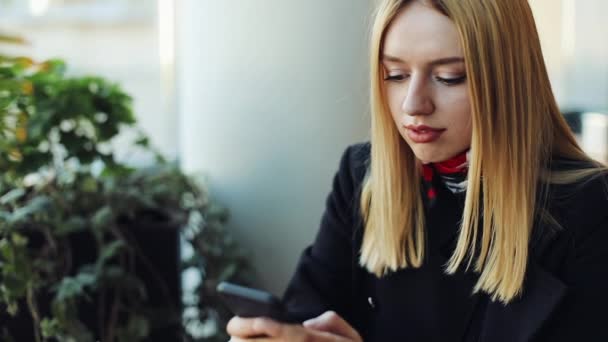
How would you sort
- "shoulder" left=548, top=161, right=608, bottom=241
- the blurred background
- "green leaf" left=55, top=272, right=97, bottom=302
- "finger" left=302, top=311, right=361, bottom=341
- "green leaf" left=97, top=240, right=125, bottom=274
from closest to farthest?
"shoulder" left=548, top=161, right=608, bottom=241, "finger" left=302, top=311, right=361, bottom=341, "green leaf" left=55, top=272, right=97, bottom=302, "green leaf" left=97, top=240, right=125, bottom=274, the blurred background

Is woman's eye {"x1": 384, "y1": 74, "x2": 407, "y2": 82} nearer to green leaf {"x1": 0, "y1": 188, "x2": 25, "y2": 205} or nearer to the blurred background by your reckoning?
the blurred background

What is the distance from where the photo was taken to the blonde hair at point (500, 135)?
48.7 inches

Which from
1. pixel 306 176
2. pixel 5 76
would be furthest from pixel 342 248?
pixel 5 76

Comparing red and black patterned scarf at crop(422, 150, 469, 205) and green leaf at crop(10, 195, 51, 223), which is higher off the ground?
red and black patterned scarf at crop(422, 150, 469, 205)

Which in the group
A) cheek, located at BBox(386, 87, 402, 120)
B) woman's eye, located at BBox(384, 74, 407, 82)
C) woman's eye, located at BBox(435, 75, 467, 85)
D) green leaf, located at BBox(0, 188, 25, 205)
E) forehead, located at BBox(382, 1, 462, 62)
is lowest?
green leaf, located at BBox(0, 188, 25, 205)

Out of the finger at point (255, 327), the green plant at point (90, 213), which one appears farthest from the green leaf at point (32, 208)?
the finger at point (255, 327)

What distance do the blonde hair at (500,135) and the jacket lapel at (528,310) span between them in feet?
0.07

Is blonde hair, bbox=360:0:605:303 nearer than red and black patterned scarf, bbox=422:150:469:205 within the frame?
Yes

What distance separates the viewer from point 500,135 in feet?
4.24

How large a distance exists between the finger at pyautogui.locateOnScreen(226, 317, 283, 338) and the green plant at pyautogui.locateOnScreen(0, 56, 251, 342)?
31.5 inches

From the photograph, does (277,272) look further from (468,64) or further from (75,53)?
(75,53)

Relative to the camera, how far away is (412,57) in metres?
1.28

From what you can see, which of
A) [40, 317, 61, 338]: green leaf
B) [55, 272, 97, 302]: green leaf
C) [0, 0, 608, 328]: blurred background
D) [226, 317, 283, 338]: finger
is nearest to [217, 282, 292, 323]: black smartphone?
[226, 317, 283, 338]: finger

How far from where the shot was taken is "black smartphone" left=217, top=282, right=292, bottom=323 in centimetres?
120
